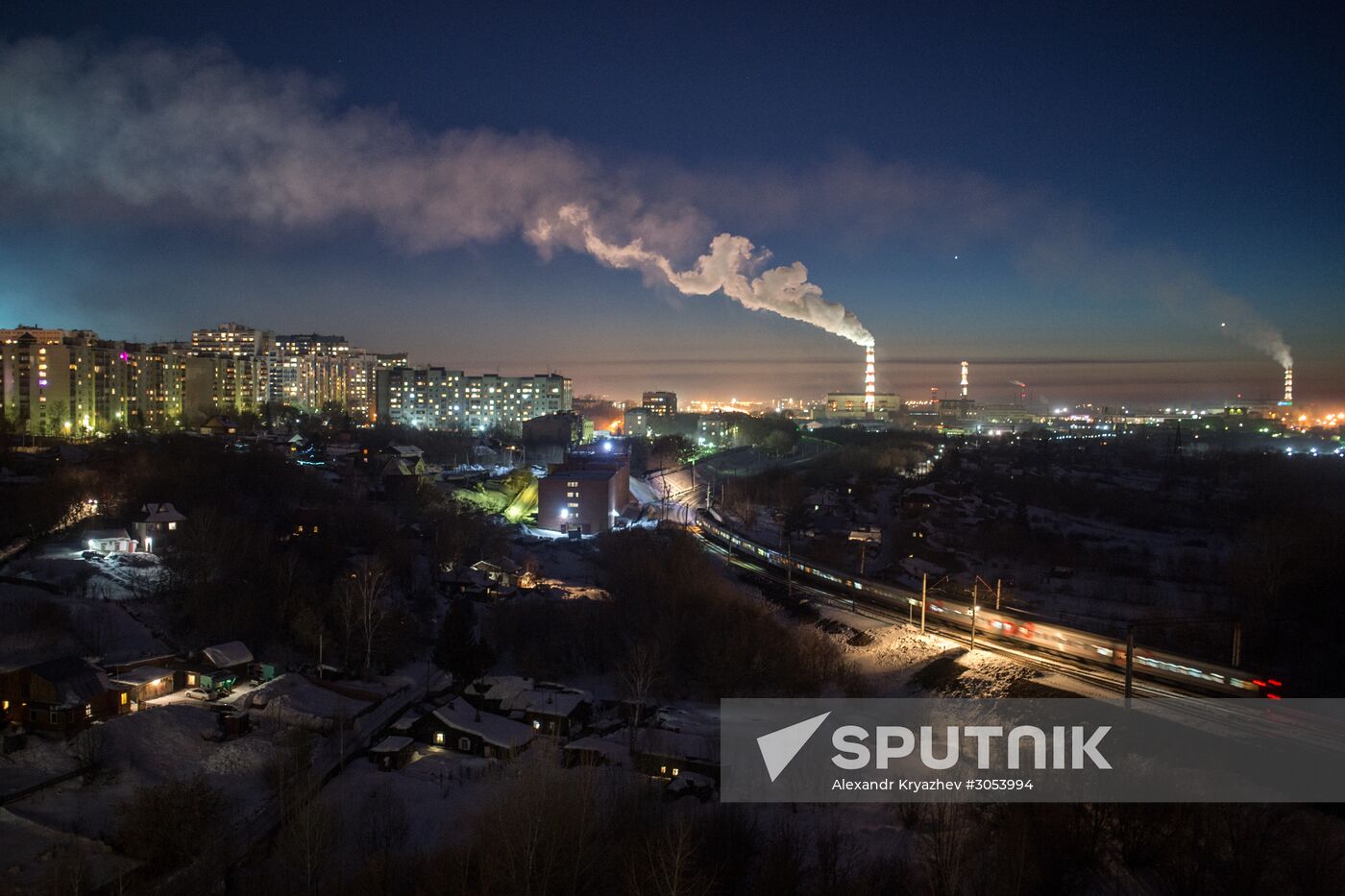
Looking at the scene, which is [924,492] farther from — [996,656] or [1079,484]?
[996,656]

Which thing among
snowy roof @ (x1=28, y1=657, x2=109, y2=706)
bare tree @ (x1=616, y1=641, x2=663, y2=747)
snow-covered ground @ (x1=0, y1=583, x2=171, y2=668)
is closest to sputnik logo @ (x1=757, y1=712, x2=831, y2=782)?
bare tree @ (x1=616, y1=641, x2=663, y2=747)

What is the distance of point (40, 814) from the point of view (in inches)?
328

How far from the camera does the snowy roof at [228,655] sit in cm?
1231

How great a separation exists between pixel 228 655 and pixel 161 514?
658 cm

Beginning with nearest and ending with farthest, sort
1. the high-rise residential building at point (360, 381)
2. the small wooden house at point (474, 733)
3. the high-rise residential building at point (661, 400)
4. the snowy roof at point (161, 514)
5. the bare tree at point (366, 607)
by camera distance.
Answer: the small wooden house at point (474, 733)
the bare tree at point (366, 607)
the snowy roof at point (161, 514)
the high-rise residential building at point (360, 381)
the high-rise residential building at point (661, 400)

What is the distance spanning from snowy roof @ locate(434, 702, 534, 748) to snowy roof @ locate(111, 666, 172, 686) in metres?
4.24

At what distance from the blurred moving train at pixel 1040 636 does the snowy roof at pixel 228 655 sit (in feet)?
35.7

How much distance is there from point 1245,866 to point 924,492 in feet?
71.1

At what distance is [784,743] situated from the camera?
984cm

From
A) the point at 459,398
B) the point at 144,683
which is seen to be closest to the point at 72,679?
the point at 144,683

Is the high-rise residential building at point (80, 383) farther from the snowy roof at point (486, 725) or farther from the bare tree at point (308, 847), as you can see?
the bare tree at point (308, 847)

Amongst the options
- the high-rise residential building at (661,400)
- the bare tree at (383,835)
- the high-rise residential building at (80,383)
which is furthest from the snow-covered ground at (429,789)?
the high-rise residential building at (661,400)

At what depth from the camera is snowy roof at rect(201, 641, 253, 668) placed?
485 inches

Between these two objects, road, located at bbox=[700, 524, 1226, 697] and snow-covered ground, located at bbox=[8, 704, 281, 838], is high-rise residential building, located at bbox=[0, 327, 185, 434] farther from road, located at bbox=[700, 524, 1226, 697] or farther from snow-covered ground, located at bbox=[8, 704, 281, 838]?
road, located at bbox=[700, 524, 1226, 697]
